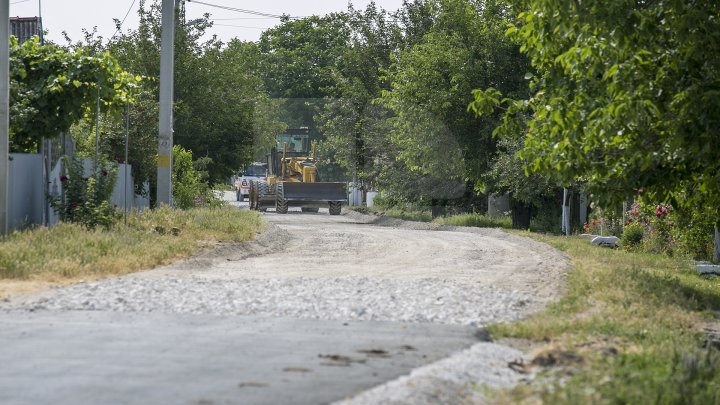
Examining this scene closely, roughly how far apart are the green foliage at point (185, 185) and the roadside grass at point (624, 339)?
1810 centimetres

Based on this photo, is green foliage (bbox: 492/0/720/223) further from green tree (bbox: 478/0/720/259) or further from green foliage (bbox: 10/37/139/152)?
green foliage (bbox: 10/37/139/152)

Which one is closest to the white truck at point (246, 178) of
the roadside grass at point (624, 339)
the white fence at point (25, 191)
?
the white fence at point (25, 191)

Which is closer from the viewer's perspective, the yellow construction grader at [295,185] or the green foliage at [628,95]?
the green foliage at [628,95]

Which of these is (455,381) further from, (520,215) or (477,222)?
(520,215)

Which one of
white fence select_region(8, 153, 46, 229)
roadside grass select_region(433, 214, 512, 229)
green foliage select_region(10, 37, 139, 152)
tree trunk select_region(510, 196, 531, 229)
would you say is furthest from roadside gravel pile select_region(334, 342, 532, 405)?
tree trunk select_region(510, 196, 531, 229)

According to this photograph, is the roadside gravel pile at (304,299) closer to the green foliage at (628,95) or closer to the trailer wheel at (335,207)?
the green foliage at (628,95)

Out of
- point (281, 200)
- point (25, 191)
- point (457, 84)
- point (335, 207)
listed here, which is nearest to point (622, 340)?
point (25, 191)

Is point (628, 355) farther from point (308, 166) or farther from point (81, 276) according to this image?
point (308, 166)

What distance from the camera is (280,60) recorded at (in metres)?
102

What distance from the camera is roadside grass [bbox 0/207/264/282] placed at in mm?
15836

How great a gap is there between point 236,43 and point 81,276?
36.9 metres

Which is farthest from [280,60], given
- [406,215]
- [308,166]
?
[406,215]

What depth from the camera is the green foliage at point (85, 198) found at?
70.8ft

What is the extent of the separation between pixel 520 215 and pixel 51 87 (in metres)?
20.9
